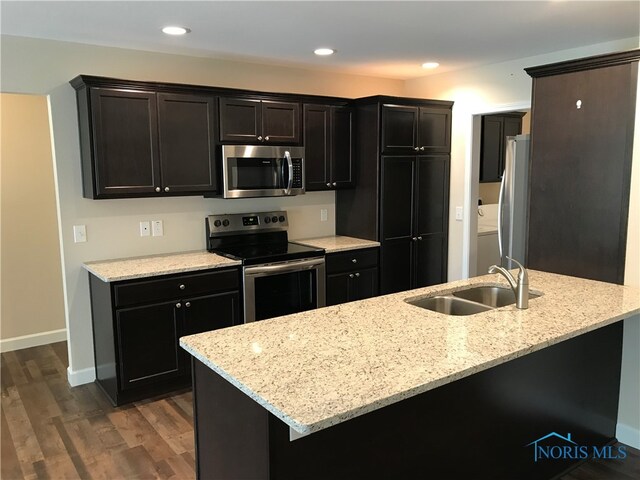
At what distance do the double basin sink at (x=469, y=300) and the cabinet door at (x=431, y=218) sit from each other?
5.84 feet

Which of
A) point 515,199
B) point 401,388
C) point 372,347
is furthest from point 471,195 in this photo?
point 401,388

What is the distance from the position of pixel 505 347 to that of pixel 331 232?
3042 millimetres

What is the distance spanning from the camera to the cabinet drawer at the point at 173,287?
10.6 ft

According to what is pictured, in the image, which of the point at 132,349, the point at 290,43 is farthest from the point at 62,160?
the point at 290,43

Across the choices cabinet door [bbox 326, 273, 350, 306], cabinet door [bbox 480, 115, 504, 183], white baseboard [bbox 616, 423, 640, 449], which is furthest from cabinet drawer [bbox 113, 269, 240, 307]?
cabinet door [bbox 480, 115, 504, 183]

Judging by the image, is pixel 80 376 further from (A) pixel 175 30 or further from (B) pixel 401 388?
(B) pixel 401 388

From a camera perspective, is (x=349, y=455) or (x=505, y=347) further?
(x=505, y=347)

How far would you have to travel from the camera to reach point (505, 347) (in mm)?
1859

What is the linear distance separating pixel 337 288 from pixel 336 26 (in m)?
2.00

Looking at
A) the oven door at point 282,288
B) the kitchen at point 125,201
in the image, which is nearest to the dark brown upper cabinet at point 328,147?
the kitchen at point 125,201

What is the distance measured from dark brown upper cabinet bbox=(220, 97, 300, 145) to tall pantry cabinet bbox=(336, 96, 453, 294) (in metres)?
0.67

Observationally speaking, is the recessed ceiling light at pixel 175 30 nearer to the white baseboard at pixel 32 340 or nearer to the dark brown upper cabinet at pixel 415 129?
the dark brown upper cabinet at pixel 415 129

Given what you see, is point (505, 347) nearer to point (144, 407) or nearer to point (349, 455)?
point (349, 455)

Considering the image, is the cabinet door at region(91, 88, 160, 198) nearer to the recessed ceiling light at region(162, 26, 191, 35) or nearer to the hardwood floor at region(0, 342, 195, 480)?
the recessed ceiling light at region(162, 26, 191, 35)
